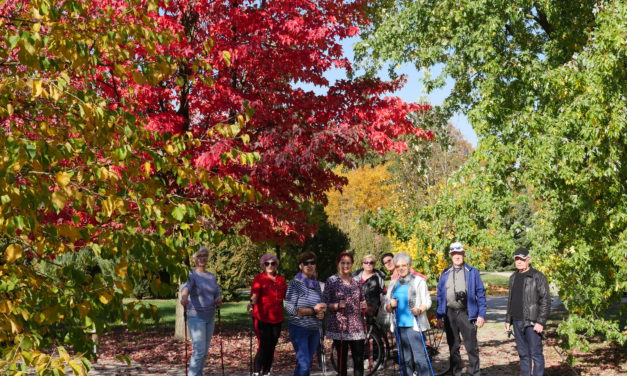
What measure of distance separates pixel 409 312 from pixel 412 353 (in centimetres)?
53

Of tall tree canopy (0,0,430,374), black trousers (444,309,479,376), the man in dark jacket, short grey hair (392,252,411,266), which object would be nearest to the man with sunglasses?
black trousers (444,309,479,376)

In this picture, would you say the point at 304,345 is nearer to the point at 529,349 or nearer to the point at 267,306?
the point at 267,306

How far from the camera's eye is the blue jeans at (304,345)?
762cm

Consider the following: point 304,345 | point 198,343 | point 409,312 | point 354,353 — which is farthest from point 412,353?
point 198,343

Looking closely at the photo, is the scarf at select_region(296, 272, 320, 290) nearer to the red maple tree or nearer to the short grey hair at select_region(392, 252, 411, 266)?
the short grey hair at select_region(392, 252, 411, 266)

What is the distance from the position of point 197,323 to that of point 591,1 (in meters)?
9.23

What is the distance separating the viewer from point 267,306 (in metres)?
8.49

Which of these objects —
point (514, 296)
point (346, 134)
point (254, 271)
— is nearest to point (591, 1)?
point (346, 134)

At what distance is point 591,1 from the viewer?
38.8 feet

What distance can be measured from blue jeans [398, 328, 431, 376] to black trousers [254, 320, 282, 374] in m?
1.68

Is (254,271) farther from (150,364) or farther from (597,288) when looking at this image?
(597,288)

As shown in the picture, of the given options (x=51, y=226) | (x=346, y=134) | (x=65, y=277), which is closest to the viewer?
(x=51, y=226)

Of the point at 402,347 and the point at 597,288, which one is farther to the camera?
the point at 597,288

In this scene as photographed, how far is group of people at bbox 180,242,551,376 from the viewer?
785 centimetres
